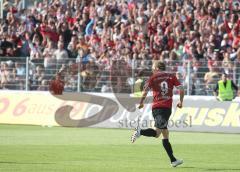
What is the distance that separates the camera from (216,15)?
29562mm

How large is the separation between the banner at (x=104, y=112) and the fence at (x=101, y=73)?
0.62m

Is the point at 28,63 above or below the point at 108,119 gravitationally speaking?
above

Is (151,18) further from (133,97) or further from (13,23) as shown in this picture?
(13,23)

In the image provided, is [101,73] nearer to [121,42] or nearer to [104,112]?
[104,112]

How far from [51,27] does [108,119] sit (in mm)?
7209

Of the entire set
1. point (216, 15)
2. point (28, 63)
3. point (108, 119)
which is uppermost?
point (216, 15)

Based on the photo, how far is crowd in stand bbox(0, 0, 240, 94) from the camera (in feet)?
91.1

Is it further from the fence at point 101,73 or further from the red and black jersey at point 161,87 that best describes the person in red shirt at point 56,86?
the red and black jersey at point 161,87

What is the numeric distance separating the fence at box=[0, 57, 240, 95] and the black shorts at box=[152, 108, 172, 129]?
35.1 feet
